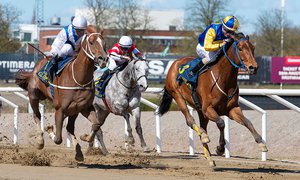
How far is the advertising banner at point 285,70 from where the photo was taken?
3978cm

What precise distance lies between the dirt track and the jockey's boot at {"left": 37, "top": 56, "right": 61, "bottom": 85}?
3.60 feet

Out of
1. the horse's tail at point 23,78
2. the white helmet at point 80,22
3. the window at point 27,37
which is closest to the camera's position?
the white helmet at point 80,22

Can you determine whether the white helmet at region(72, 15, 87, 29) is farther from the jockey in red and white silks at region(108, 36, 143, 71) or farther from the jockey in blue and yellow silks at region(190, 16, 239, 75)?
the jockey in red and white silks at region(108, 36, 143, 71)

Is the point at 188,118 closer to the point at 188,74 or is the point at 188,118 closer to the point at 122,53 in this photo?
the point at 188,74

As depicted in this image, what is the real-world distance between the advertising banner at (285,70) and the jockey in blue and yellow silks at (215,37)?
29.9 meters

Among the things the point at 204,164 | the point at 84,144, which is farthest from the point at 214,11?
the point at 204,164

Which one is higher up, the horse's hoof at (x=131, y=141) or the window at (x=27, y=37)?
the window at (x=27, y=37)

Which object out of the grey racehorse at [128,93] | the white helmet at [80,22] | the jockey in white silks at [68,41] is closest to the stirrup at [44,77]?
the jockey in white silks at [68,41]

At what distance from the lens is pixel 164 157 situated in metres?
11.9

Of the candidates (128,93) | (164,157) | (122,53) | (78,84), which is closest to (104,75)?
(122,53)

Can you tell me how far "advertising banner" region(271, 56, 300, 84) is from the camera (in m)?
39.8

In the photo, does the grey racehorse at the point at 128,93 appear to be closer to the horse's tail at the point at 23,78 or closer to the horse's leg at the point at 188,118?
the horse's leg at the point at 188,118

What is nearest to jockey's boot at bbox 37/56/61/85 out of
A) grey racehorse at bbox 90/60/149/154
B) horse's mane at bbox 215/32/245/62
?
grey racehorse at bbox 90/60/149/154

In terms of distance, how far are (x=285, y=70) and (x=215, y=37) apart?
1204 inches
